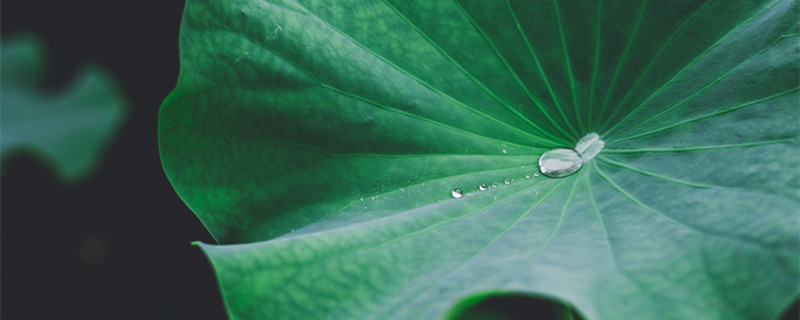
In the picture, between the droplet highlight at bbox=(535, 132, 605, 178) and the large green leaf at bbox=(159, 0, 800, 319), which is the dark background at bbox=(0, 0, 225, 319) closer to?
the large green leaf at bbox=(159, 0, 800, 319)

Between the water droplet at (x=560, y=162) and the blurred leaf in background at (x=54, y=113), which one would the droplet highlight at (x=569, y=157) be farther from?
the blurred leaf in background at (x=54, y=113)

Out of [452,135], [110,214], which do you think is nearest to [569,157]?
[452,135]

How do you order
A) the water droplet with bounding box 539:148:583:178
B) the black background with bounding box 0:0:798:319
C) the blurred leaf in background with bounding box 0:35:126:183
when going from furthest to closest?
the blurred leaf in background with bounding box 0:35:126:183, the black background with bounding box 0:0:798:319, the water droplet with bounding box 539:148:583:178

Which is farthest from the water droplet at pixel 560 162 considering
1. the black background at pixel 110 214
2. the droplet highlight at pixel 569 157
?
the black background at pixel 110 214

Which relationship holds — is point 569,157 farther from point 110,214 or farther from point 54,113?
point 54,113

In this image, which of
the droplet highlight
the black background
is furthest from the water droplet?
the black background

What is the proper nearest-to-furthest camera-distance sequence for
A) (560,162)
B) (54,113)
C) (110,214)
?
(560,162)
(110,214)
(54,113)
